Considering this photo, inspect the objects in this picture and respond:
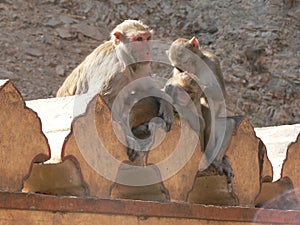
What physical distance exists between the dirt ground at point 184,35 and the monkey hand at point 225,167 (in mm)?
7177

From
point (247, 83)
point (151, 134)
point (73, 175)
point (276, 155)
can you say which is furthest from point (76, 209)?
point (247, 83)

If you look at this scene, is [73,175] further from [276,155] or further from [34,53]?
[34,53]

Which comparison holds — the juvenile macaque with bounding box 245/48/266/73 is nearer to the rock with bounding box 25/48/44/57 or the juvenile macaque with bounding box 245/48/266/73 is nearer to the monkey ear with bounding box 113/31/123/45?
the rock with bounding box 25/48/44/57

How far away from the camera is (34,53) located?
42.5 ft

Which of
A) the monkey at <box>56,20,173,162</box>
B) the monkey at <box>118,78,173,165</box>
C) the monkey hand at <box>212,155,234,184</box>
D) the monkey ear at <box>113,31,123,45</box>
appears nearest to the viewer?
the monkey at <box>118,78,173,165</box>

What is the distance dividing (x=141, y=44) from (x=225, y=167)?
0.96 metres

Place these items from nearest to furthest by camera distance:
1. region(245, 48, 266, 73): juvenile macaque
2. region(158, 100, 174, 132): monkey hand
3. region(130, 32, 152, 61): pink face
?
region(158, 100, 174, 132): monkey hand < region(130, 32, 152, 61): pink face < region(245, 48, 266, 73): juvenile macaque

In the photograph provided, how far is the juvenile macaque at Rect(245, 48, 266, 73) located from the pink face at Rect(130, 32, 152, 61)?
8.99 metres

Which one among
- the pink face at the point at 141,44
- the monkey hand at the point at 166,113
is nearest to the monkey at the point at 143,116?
the monkey hand at the point at 166,113

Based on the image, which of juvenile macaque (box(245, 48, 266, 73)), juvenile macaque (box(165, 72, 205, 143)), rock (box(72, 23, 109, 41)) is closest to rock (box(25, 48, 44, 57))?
rock (box(72, 23, 109, 41))

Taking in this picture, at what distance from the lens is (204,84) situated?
5645 millimetres

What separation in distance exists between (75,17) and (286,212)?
30.7ft

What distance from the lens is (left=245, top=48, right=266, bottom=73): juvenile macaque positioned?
1433 centimetres

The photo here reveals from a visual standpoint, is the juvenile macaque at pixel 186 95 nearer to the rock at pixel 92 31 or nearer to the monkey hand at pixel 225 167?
the monkey hand at pixel 225 167
